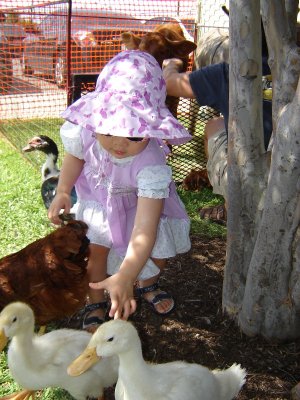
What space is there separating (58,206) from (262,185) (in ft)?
3.28

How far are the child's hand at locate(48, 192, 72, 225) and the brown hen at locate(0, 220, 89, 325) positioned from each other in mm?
75

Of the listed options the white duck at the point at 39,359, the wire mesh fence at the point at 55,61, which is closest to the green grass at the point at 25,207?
the wire mesh fence at the point at 55,61

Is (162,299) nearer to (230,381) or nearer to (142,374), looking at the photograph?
(230,381)

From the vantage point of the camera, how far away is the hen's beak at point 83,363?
64.5 inches

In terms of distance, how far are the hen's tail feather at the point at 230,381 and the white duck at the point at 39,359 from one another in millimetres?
477

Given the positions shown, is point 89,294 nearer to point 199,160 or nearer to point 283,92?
point 283,92

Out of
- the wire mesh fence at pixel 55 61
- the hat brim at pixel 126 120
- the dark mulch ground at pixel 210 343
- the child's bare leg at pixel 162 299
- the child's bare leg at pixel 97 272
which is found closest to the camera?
the hat brim at pixel 126 120

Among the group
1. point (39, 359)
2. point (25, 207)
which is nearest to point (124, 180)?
point (39, 359)

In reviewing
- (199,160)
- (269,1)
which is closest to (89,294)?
(269,1)

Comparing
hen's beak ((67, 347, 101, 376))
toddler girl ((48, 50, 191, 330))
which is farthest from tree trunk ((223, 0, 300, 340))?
hen's beak ((67, 347, 101, 376))

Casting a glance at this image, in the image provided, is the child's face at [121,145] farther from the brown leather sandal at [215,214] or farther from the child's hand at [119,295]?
the brown leather sandal at [215,214]

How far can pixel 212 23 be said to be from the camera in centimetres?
707

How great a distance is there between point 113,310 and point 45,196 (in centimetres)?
237

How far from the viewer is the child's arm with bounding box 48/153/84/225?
96.9 inches
